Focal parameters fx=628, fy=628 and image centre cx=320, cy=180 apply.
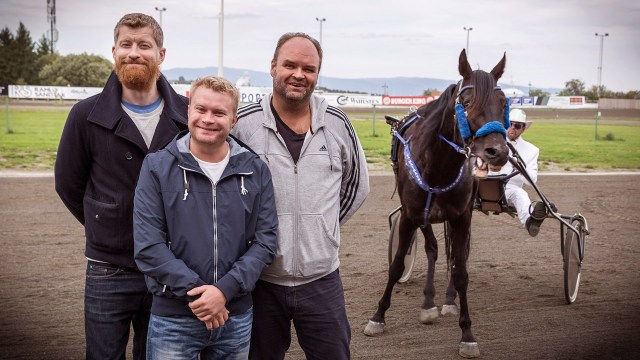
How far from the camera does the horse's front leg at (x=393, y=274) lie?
516 centimetres

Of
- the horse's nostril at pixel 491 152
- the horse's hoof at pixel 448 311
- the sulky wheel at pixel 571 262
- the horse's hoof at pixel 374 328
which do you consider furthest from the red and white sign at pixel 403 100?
the horse's nostril at pixel 491 152

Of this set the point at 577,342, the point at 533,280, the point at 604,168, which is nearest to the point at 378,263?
the point at 533,280

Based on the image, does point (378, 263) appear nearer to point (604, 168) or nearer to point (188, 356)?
point (188, 356)

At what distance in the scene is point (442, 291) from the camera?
642cm

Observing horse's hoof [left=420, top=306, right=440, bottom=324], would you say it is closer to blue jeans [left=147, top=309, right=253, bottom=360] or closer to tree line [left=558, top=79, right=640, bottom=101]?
blue jeans [left=147, top=309, right=253, bottom=360]

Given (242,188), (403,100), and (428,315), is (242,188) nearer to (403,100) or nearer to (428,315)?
(428,315)

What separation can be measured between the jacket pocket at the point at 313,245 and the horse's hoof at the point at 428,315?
2.76 m

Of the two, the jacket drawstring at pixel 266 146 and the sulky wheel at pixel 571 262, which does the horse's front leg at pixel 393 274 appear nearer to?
the sulky wheel at pixel 571 262

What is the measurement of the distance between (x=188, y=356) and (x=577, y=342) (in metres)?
3.55

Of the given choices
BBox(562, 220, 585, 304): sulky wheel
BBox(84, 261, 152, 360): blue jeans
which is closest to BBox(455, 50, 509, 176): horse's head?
BBox(562, 220, 585, 304): sulky wheel

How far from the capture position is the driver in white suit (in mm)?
6191

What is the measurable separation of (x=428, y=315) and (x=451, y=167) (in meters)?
1.38

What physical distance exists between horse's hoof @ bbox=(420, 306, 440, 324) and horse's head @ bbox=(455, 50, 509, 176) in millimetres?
1531

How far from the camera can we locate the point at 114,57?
9.36 feet
